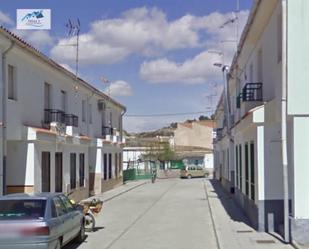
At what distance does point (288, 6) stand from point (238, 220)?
8.78 meters

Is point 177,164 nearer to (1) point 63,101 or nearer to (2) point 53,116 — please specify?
(1) point 63,101

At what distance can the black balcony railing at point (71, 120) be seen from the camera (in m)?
26.1

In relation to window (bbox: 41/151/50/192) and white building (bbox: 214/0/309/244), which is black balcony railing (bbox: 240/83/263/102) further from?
window (bbox: 41/151/50/192)

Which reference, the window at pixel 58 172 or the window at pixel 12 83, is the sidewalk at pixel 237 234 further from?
the window at pixel 12 83

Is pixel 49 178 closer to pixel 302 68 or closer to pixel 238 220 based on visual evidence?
pixel 238 220

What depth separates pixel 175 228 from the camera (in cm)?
1812

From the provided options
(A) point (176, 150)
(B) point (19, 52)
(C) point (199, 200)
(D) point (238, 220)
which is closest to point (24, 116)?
(B) point (19, 52)

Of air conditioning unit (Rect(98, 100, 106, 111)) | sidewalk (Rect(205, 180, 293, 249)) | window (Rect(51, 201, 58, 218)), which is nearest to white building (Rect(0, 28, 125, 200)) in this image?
air conditioning unit (Rect(98, 100, 106, 111))

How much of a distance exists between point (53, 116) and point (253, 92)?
28.2ft

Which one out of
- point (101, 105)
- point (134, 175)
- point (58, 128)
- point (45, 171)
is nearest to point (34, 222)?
point (45, 171)

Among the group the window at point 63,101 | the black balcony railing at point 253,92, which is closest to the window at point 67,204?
the black balcony railing at point 253,92

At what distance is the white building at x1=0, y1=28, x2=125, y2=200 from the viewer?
60.9 feet

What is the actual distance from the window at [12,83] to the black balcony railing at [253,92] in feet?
23.9

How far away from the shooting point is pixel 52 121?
23547mm
